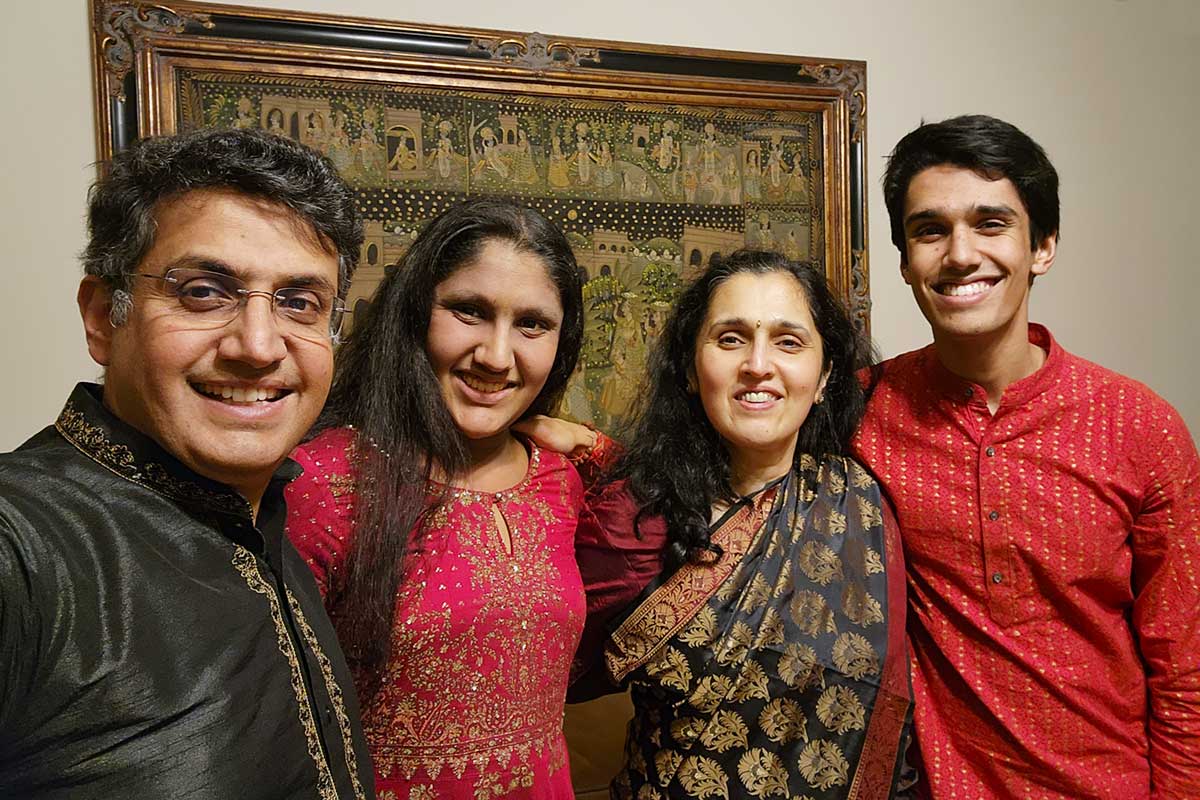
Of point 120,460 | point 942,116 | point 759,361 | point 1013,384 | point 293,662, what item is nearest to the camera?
point 120,460

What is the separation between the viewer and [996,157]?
174 cm

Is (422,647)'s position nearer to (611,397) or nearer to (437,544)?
(437,544)

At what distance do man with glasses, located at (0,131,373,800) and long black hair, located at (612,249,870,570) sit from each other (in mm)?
822

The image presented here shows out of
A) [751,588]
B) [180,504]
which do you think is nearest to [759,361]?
[751,588]

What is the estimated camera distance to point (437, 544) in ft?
4.84

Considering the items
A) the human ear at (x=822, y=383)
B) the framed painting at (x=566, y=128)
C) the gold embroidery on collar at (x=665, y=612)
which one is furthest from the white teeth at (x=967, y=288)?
the framed painting at (x=566, y=128)

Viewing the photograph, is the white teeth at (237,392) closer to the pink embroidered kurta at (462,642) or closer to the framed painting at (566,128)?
the pink embroidered kurta at (462,642)

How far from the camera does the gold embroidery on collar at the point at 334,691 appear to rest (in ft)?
3.69

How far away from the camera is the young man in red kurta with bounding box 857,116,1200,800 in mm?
1676

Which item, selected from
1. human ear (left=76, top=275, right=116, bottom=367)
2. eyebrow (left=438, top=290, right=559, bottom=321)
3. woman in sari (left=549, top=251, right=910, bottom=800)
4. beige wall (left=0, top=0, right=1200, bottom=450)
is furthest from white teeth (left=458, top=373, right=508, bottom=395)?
beige wall (left=0, top=0, right=1200, bottom=450)

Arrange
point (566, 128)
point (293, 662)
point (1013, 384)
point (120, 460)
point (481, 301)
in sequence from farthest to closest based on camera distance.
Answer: point (566, 128) → point (1013, 384) → point (481, 301) → point (293, 662) → point (120, 460)

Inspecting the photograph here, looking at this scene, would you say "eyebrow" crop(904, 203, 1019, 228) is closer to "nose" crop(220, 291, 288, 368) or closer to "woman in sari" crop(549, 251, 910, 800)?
"woman in sari" crop(549, 251, 910, 800)

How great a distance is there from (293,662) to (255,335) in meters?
0.40

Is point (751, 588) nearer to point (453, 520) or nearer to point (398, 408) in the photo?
point (453, 520)
